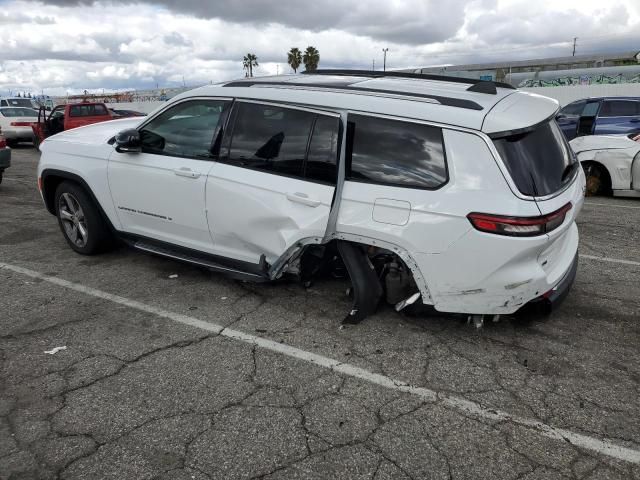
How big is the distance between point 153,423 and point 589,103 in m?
13.1

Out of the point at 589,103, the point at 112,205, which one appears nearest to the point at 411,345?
the point at 112,205

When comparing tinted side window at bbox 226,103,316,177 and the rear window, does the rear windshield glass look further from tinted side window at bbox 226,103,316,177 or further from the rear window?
the rear window

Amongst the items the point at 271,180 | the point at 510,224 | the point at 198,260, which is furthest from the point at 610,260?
the point at 198,260

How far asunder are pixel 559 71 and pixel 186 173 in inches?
1049

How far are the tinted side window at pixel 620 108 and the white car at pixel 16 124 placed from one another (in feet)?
57.1

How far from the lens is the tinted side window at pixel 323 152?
3.59 metres

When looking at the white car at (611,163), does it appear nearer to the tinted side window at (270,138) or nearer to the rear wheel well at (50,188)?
the tinted side window at (270,138)

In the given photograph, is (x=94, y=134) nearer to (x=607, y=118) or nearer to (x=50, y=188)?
(x=50, y=188)

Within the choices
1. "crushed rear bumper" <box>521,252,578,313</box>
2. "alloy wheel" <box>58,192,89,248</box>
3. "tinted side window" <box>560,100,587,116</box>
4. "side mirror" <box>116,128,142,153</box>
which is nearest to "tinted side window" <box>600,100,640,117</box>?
"tinted side window" <box>560,100,587,116</box>

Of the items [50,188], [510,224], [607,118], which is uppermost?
[607,118]

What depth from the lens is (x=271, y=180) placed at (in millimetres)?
3789

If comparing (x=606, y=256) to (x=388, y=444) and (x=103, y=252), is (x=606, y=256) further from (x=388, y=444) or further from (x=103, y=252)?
(x=103, y=252)

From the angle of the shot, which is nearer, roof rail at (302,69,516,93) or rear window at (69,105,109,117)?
roof rail at (302,69,516,93)

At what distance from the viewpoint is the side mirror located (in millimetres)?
4395
